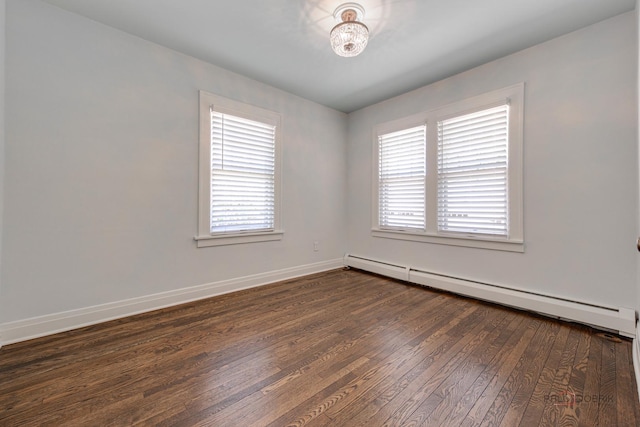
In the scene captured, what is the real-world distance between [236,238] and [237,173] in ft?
2.57

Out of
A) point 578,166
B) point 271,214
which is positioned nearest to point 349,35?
point 271,214

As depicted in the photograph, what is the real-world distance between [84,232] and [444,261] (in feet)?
12.2

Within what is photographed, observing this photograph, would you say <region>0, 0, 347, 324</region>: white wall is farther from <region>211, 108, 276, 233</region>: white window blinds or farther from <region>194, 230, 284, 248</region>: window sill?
<region>211, 108, 276, 233</region>: white window blinds

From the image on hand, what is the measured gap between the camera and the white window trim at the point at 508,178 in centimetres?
264

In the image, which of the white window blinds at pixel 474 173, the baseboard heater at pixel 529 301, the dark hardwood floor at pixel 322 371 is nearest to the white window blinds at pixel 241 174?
the dark hardwood floor at pixel 322 371

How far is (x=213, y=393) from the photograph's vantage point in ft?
4.77

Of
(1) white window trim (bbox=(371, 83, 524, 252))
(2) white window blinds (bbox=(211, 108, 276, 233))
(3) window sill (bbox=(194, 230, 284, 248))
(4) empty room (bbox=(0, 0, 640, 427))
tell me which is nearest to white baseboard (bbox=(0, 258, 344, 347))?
(4) empty room (bbox=(0, 0, 640, 427))

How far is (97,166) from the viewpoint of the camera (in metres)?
2.28

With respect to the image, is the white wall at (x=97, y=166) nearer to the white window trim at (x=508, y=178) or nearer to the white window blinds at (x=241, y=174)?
the white window blinds at (x=241, y=174)

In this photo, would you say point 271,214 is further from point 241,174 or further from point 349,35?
point 349,35

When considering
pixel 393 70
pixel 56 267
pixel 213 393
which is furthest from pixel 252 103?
pixel 213 393

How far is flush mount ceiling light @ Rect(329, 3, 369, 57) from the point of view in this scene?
2.05 m

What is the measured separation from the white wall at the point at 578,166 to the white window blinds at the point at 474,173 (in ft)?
0.71

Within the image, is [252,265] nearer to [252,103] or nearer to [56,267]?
[56,267]
